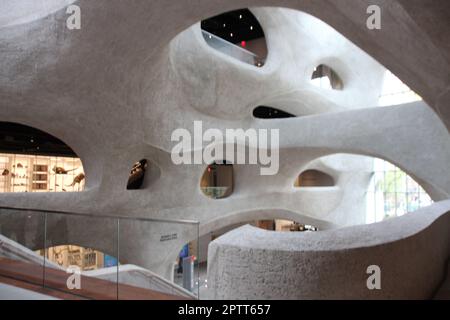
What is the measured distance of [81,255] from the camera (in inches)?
251

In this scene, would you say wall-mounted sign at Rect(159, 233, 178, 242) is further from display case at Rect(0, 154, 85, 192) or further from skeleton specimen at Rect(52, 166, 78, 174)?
skeleton specimen at Rect(52, 166, 78, 174)

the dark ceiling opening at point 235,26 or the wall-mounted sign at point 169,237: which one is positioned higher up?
the dark ceiling opening at point 235,26

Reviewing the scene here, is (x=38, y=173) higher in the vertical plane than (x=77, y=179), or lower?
higher

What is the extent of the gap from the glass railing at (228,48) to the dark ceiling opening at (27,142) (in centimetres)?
686

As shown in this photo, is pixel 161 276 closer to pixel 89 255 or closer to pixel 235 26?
pixel 89 255

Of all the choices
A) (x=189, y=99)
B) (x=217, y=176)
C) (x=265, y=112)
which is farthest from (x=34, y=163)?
(x=265, y=112)

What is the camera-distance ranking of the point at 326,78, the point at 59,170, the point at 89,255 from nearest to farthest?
the point at 89,255
the point at 59,170
the point at 326,78

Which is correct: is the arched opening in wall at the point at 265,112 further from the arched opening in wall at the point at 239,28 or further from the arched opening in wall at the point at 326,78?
the arched opening in wall at the point at 239,28

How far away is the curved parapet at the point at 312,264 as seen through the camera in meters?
2.76

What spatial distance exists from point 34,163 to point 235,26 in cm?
1438

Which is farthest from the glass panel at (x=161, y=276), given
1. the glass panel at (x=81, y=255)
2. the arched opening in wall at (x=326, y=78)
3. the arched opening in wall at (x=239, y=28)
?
the arched opening in wall at (x=326, y=78)

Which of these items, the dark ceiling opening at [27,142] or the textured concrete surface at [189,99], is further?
the dark ceiling opening at [27,142]

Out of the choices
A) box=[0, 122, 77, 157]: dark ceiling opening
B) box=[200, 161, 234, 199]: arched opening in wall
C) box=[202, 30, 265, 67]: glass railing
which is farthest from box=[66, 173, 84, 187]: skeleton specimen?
box=[200, 161, 234, 199]: arched opening in wall

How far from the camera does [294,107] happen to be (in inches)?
733
